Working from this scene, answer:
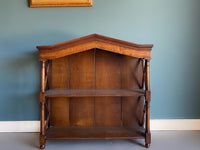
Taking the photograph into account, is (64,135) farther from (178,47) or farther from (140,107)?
(178,47)

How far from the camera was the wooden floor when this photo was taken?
139 cm

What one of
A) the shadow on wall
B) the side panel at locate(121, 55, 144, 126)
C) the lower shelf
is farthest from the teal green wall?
the lower shelf

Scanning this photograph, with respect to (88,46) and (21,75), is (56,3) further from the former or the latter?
(21,75)

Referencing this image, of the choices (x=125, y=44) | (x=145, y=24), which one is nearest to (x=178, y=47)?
(x=145, y=24)

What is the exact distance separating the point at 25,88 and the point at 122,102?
988 mm

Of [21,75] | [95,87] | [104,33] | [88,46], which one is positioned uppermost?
[104,33]

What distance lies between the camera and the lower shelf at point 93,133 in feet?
4.56

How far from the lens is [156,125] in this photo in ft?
5.57

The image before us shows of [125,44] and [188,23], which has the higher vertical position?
[188,23]

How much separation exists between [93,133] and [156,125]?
68 centimetres

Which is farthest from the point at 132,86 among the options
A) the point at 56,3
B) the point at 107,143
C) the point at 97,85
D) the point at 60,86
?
the point at 56,3

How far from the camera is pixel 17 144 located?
146 centimetres

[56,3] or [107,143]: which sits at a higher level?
[56,3]

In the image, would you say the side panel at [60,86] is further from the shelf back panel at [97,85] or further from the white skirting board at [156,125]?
the white skirting board at [156,125]
